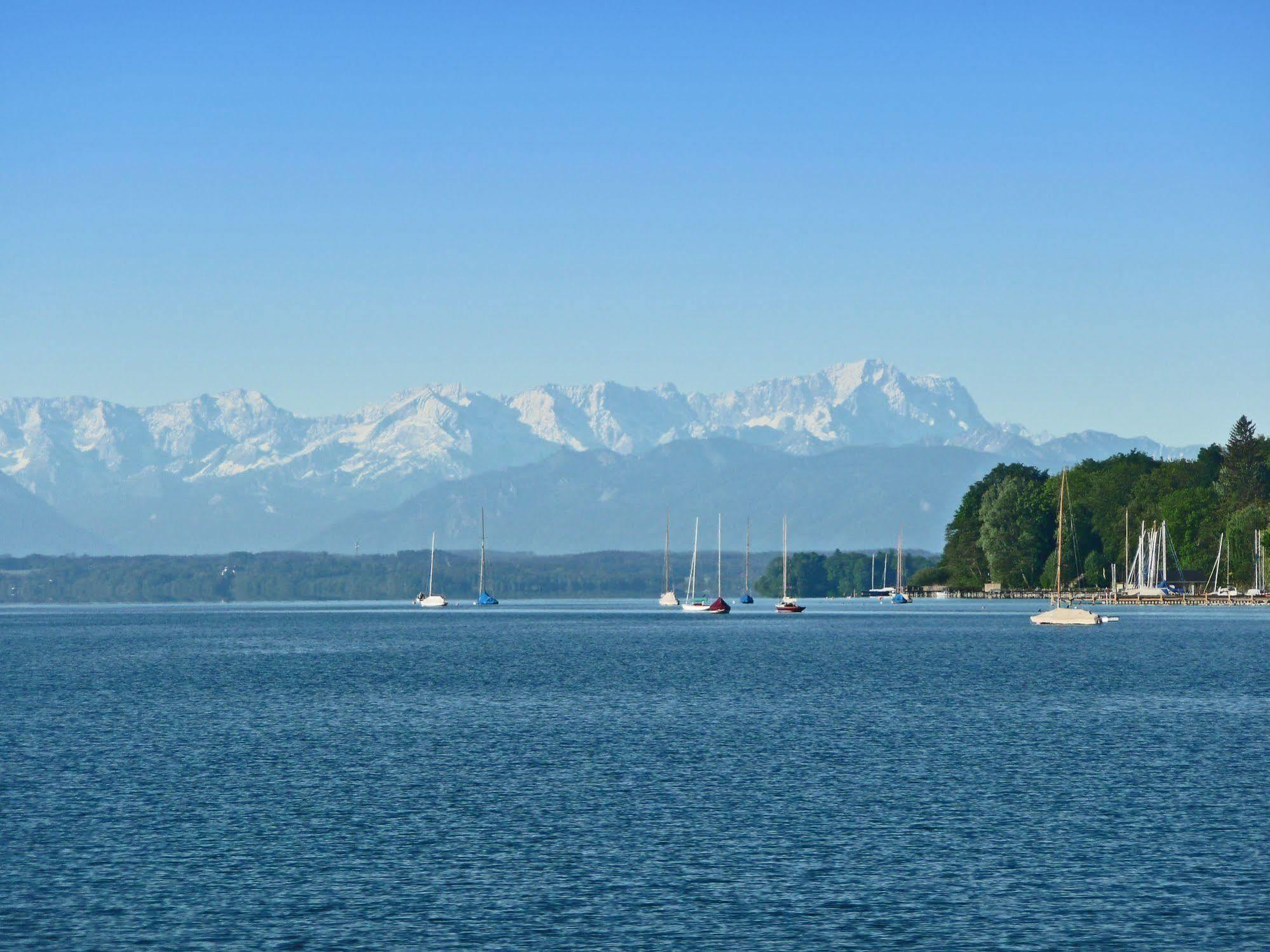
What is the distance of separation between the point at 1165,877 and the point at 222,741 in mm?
42581

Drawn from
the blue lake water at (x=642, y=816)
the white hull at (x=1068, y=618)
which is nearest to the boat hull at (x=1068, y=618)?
the white hull at (x=1068, y=618)

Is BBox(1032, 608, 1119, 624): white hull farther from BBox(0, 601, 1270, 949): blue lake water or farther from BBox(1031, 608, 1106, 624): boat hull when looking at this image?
BBox(0, 601, 1270, 949): blue lake water

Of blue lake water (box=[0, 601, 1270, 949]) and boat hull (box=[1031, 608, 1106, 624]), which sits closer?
blue lake water (box=[0, 601, 1270, 949])

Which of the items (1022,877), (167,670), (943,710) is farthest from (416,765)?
(167,670)

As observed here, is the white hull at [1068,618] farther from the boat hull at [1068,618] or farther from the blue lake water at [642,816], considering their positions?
the blue lake water at [642,816]

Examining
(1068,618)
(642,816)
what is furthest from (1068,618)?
(642,816)

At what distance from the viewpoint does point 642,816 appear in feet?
160

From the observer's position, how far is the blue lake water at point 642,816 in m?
35.6

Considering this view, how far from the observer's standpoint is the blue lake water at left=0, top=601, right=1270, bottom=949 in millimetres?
35625

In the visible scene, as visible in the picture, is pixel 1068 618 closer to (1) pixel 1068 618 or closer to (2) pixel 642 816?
(1) pixel 1068 618

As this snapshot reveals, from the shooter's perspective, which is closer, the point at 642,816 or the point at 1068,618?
the point at 642,816

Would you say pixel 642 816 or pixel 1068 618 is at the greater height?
pixel 1068 618

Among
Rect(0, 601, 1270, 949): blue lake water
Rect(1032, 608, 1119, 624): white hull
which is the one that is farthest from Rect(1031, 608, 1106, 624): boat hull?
Rect(0, 601, 1270, 949): blue lake water

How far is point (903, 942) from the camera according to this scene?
33594mm
